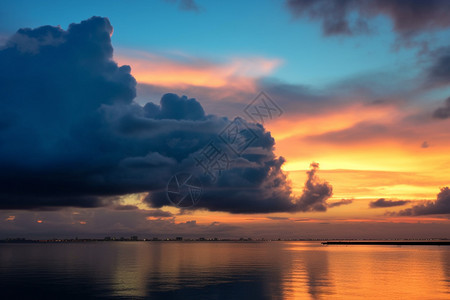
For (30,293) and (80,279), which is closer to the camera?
(30,293)

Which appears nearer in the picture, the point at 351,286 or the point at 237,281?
the point at 351,286

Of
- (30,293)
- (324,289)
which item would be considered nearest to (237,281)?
(324,289)

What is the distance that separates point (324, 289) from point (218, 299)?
17.8 metres

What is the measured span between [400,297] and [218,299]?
23473 millimetres

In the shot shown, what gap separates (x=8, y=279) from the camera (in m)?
76.5

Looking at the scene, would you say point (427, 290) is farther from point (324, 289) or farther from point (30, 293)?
point (30, 293)

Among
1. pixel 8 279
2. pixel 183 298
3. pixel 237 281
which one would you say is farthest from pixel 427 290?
pixel 8 279

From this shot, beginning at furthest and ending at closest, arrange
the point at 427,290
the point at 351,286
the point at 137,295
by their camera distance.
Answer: the point at 351,286
the point at 427,290
the point at 137,295

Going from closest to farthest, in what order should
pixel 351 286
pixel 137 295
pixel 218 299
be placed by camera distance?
pixel 218 299
pixel 137 295
pixel 351 286

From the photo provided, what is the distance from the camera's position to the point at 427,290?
202 ft

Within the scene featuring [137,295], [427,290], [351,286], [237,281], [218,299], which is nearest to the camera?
[218,299]

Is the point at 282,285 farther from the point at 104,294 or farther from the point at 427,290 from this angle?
the point at 104,294

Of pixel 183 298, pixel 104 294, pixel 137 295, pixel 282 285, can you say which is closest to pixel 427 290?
pixel 282 285

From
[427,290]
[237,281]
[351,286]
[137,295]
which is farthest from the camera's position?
[237,281]
